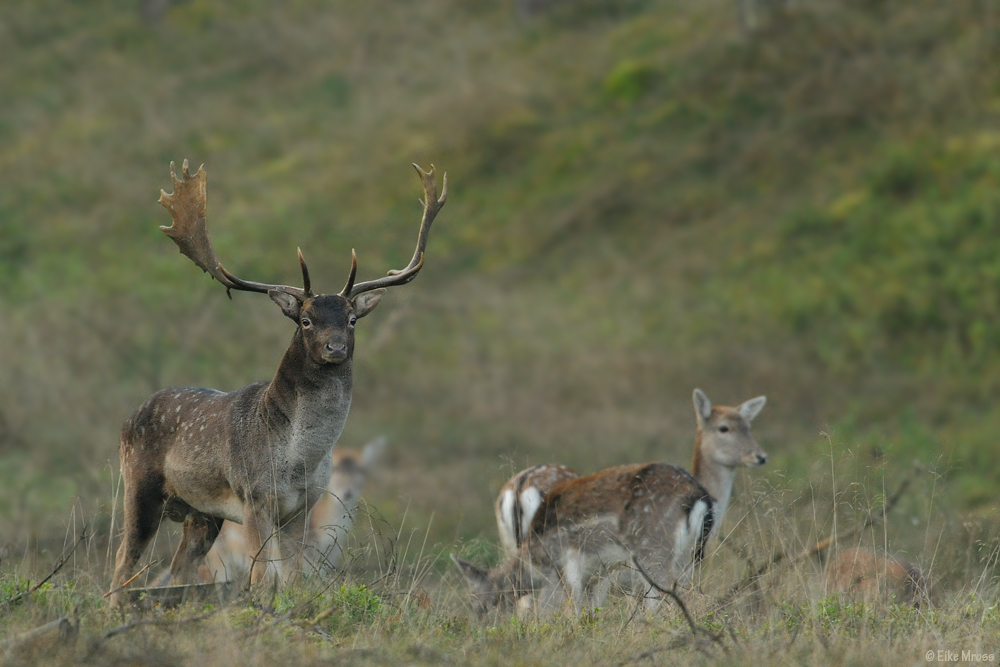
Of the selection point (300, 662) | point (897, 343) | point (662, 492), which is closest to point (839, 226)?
point (897, 343)

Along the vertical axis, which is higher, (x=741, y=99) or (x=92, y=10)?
(x=92, y=10)

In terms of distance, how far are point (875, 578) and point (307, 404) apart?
→ 11.5 ft

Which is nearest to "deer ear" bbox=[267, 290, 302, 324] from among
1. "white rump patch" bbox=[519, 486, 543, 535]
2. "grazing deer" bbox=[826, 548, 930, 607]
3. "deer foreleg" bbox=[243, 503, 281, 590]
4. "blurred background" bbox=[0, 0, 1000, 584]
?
"deer foreleg" bbox=[243, 503, 281, 590]

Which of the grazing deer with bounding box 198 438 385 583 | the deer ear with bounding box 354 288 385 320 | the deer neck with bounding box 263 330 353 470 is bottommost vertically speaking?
the grazing deer with bounding box 198 438 385 583

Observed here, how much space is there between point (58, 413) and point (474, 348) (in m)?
6.50

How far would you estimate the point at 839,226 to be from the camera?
21.0 metres

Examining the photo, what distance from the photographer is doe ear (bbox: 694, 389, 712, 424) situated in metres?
10.1

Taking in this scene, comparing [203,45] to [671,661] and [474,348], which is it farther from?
[671,661]

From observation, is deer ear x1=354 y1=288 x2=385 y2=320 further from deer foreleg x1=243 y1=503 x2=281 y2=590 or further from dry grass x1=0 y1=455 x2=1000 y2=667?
dry grass x1=0 y1=455 x2=1000 y2=667

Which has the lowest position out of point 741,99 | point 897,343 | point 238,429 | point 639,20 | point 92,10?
point 897,343

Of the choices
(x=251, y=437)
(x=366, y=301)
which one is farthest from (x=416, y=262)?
(x=251, y=437)

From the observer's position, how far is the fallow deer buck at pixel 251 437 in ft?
23.0

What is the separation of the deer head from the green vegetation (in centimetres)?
277

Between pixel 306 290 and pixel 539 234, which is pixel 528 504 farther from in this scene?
pixel 539 234
